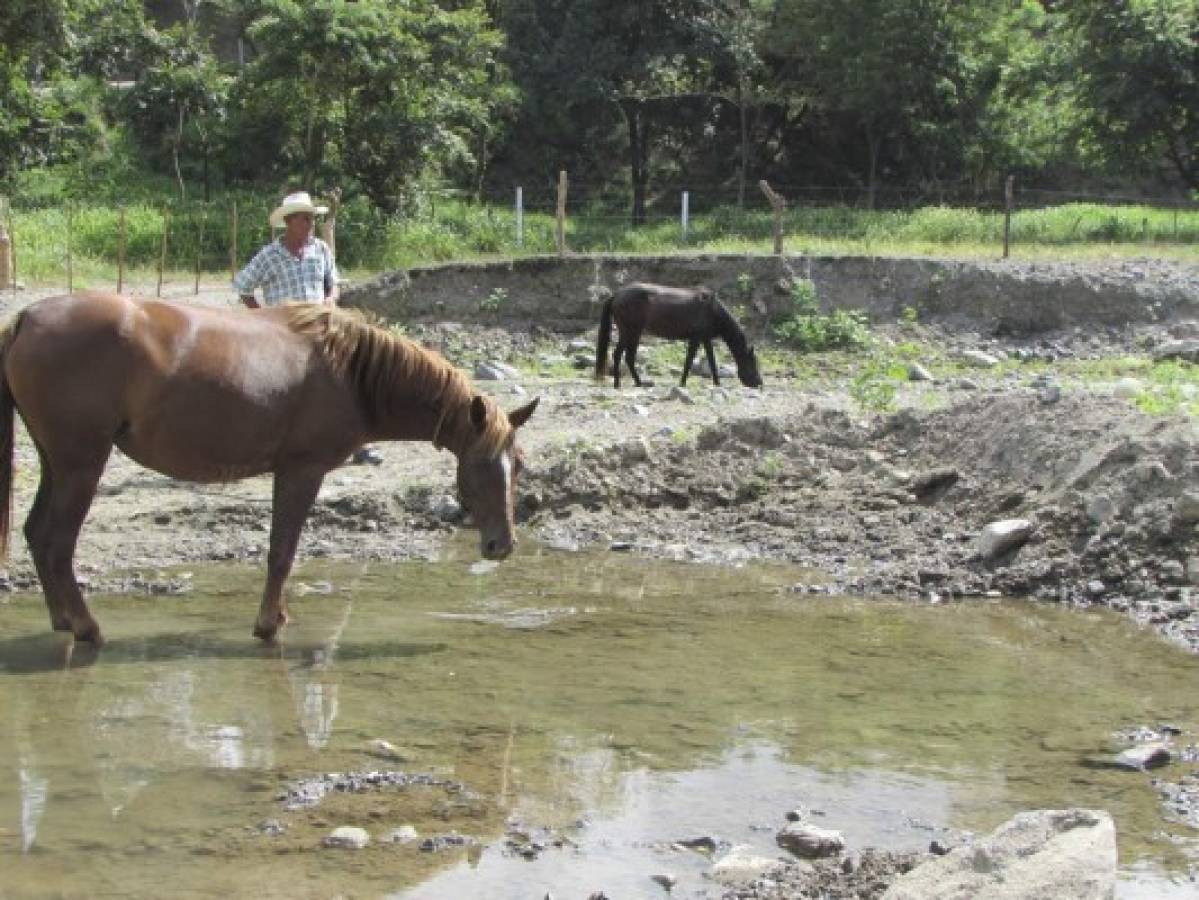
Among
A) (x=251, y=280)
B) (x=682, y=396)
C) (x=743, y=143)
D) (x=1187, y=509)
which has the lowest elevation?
(x=682, y=396)

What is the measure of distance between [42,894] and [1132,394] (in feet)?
33.0

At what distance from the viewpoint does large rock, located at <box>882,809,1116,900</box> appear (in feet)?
16.5

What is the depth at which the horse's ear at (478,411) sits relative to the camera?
875 cm

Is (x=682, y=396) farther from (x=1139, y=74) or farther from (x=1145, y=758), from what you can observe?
(x=1139, y=74)

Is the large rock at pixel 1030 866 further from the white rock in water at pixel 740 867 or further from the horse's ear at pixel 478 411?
the horse's ear at pixel 478 411

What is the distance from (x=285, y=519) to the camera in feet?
28.4

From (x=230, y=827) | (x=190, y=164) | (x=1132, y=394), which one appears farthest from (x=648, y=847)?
(x=190, y=164)

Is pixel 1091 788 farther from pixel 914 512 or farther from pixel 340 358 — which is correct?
pixel 914 512

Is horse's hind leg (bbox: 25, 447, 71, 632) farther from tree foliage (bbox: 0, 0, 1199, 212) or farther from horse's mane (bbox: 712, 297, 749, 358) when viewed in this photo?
tree foliage (bbox: 0, 0, 1199, 212)

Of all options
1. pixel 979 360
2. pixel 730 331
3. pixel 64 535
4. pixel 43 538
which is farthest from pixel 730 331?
pixel 64 535

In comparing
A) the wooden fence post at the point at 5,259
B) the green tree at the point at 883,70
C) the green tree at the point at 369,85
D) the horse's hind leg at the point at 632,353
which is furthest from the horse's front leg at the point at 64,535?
the green tree at the point at 883,70

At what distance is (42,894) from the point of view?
545 centimetres

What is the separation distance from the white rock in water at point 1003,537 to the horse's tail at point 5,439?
20.5 feet

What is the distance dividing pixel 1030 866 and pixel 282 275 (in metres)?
6.38
